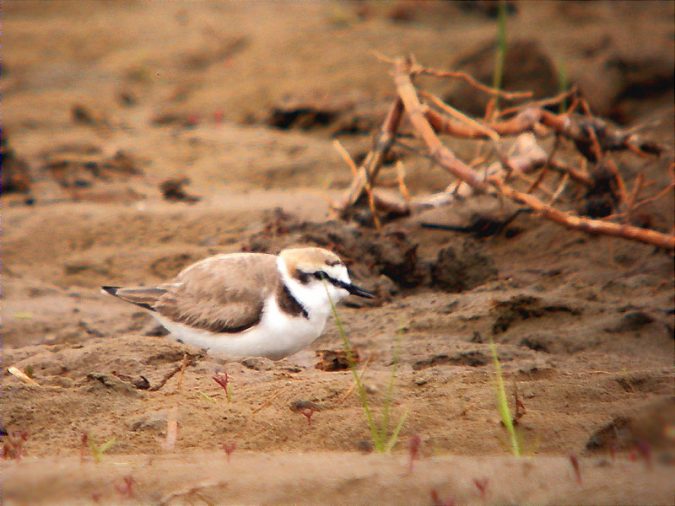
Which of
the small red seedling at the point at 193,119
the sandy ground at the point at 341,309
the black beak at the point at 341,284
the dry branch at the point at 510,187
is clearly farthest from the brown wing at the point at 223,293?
the small red seedling at the point at 193,119

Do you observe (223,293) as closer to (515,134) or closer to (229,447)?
(229,447)

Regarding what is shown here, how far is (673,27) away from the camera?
11289 mm

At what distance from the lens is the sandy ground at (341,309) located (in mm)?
3094

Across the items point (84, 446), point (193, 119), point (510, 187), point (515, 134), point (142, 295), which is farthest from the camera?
point (193, 119)

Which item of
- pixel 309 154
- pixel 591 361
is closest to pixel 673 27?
pixel 309 154

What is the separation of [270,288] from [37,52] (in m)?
10.7

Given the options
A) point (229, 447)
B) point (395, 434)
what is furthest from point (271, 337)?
point (395, 434)

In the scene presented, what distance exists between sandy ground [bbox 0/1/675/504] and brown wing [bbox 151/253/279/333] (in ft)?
1.28

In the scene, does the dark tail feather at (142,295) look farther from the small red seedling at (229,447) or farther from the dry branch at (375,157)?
the small red seedling at (229,447)

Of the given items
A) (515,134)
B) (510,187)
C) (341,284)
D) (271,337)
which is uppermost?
(515,134)

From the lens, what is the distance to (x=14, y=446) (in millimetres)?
3334

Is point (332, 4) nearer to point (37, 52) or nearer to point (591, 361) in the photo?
point (37, 52)

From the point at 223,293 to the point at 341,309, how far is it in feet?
3.13

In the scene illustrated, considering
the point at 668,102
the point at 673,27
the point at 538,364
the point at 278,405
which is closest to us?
the point at 278,405
